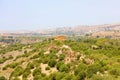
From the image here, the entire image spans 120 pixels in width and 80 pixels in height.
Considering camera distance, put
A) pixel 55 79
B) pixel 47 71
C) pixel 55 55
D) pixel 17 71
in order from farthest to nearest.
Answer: pixel 55 55 < pixel 17 71 < pixel 47 71 < pixel 55 79

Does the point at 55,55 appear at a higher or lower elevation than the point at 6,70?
higher

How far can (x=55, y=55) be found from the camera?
5325 centimetres

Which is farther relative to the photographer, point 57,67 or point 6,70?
point 6,70

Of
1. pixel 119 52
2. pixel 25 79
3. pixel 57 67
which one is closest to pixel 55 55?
pixel 57 67

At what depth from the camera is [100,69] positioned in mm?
36656

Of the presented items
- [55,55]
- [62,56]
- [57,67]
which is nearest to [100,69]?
[57,67]

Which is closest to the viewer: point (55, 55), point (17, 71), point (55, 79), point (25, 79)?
point (55, 79)

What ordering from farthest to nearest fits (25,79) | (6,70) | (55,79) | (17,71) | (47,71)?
(6,70), (17,71), (47,71), (25,79), (55,79)

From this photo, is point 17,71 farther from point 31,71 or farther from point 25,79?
point 25,79

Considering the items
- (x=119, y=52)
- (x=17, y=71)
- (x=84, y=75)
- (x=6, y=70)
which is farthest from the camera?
(x=119, y=52)

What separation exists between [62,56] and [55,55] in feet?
10.5

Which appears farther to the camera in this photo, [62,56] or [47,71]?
[62,56]

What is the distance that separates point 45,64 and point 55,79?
1283 cm

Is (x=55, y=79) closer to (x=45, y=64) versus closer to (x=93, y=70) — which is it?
(x=93, y=70)
